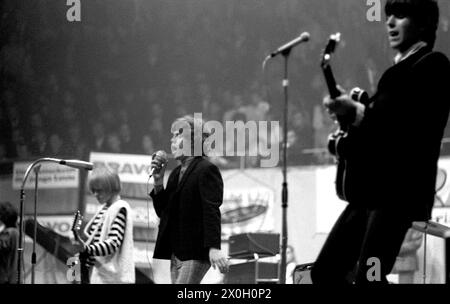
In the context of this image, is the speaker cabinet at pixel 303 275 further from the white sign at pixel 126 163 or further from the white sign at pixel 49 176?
the white sign at pixel 49 176

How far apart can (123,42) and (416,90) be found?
3855 mm

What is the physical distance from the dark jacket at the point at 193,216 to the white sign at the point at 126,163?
225 centimetres

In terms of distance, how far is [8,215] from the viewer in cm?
535

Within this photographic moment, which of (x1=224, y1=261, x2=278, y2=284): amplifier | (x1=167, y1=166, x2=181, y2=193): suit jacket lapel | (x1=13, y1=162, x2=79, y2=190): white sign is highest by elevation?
(x1=167, y1=166, x2=181, y2=193): suit jacket lapel

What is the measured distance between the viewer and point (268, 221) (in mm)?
6094

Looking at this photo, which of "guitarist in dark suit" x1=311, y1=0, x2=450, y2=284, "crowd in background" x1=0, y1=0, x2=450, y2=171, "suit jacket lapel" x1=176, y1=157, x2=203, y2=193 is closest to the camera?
"guitarist in dark suit" x1=311, y1=0, x2=450, y2=284

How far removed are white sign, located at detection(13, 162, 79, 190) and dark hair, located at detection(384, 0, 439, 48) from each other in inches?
150

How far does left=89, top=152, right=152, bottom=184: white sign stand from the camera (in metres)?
6.13

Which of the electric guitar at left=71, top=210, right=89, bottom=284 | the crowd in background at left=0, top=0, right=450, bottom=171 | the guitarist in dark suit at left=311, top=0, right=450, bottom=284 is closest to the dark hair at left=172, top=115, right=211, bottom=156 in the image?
the electric guitar at left=71, top=210, right=89, bottom=284

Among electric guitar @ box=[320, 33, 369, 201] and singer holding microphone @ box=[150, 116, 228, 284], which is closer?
electric guitar @ box=[320, 33, 369, 201]

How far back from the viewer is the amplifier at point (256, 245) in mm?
5129

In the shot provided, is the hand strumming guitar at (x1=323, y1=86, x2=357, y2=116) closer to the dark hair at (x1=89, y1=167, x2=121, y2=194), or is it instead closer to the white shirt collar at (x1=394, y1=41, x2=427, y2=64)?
the white shirt collar at (x1=394, y1=41, x2=427, y2=64)
